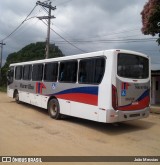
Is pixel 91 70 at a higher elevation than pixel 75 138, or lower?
higher

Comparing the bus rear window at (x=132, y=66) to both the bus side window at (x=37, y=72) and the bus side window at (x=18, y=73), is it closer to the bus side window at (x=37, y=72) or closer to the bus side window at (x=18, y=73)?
the bus side window at (x=37, y=72)

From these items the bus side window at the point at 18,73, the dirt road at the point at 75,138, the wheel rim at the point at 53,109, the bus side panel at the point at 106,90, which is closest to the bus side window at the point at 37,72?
the wheel rim at the point at 53,109

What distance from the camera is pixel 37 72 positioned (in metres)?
14.4

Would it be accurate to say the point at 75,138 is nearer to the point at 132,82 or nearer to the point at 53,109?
the point at 132,82

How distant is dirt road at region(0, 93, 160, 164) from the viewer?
7074 mm

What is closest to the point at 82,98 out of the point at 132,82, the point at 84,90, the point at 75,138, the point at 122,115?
the point at 84,90

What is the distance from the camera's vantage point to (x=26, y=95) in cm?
1580

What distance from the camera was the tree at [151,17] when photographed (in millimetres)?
14508

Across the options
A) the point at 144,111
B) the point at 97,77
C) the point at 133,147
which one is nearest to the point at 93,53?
the point at 97,77

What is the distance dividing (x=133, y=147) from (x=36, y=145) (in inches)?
106

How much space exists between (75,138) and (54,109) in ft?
13.3

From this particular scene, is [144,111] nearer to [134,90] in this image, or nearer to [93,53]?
[134,90]

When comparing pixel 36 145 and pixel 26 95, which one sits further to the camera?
pixel 26 95

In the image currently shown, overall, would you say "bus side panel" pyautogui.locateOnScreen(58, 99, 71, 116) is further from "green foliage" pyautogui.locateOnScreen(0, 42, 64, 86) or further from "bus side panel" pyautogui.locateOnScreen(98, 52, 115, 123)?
"green foliage" pyautogui.locateOnScreen(0, 42, 64, 86)
